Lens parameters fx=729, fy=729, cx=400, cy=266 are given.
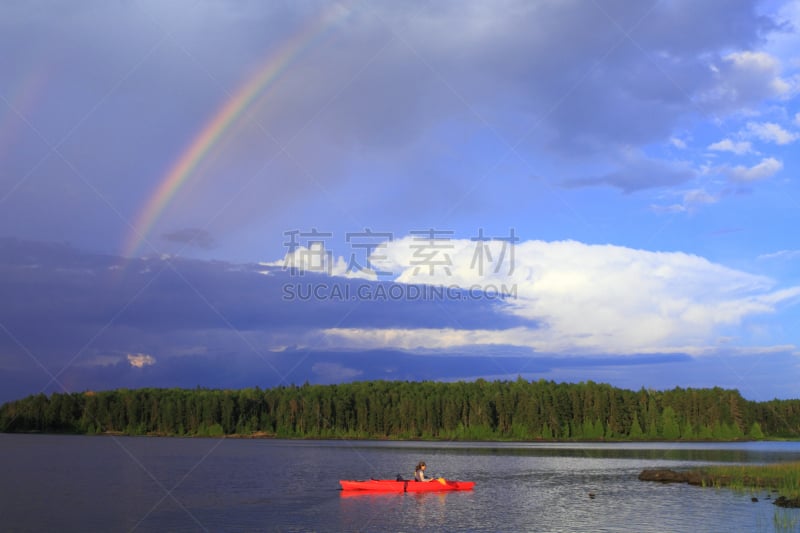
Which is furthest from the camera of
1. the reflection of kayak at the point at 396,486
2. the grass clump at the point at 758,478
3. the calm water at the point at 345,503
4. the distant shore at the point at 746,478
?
the reflection of kayak at the point at 396,486

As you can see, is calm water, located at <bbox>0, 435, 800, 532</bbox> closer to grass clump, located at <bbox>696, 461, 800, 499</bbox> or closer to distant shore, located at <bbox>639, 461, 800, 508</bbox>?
distant shore, located at <bbox>639, 461, 800, 508</bbox>

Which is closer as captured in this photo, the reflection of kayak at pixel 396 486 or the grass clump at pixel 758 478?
the grass clump at pixel 758 478

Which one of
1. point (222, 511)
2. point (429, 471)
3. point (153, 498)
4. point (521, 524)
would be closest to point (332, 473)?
point (429, 471)

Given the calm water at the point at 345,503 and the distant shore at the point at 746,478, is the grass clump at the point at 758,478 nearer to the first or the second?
the distant shore at the point at 746,478

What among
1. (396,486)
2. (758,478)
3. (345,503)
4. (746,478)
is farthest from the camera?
(746,478)

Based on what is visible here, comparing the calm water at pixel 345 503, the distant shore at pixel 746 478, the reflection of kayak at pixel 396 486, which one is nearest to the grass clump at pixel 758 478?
the distant shore at pixel 746 478

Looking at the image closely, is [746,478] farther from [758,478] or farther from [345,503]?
[345,503]

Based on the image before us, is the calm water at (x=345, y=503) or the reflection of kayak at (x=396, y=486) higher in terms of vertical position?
the reflection of kayak at (x=396, y=486)

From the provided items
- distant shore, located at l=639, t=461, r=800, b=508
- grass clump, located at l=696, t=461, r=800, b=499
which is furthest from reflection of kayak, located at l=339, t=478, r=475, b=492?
grass clump, located at l=696, t=461, r=800, b=499

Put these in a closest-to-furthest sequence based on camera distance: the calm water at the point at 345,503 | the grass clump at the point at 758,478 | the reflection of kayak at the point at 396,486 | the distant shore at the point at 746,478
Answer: the calm water at the point at 345,503 < the distant shore at the point at 746,478 < the grass clump at the point at 758,478 < the reflection of kayak at the point at 396,486

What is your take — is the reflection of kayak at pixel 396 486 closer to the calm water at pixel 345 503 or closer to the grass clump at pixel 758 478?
the calm water at pixel 345 503

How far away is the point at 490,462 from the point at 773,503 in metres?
65.4

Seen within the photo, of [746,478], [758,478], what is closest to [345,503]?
[758,478]

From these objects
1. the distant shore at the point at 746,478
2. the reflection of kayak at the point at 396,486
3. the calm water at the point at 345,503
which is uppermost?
the distant shore at the point at 746,478
